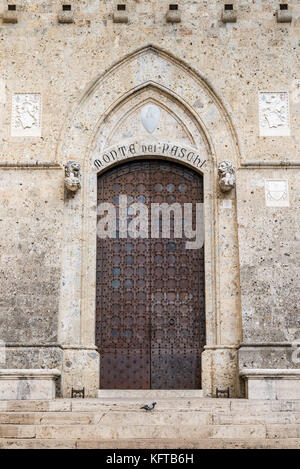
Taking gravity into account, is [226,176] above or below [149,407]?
above

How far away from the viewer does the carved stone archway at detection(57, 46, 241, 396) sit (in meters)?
14.8

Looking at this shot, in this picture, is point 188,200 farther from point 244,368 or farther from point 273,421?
point 273,421

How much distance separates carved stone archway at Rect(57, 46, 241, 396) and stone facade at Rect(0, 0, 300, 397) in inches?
0.8

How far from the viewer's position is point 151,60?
52.6 ft

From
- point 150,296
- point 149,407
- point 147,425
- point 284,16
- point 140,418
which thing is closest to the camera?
point 147,425

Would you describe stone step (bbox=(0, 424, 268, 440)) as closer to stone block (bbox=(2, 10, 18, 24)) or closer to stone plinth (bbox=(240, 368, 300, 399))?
stone plinth (bbox=(240, 368, 300, 399))

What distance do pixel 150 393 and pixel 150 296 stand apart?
1745 millimetres

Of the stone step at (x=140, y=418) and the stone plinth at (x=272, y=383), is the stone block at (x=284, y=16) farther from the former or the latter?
the stone step at (x=140, y=418)

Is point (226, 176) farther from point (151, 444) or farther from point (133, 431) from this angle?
point (151, 444)

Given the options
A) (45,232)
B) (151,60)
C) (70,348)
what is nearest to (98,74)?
(151,60)

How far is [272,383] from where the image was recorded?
45.8 feet

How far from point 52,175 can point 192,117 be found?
2.79 m

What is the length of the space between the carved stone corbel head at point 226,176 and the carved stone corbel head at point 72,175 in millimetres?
2519

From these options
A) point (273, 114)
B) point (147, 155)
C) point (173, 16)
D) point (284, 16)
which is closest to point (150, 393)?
point (147, 155)
